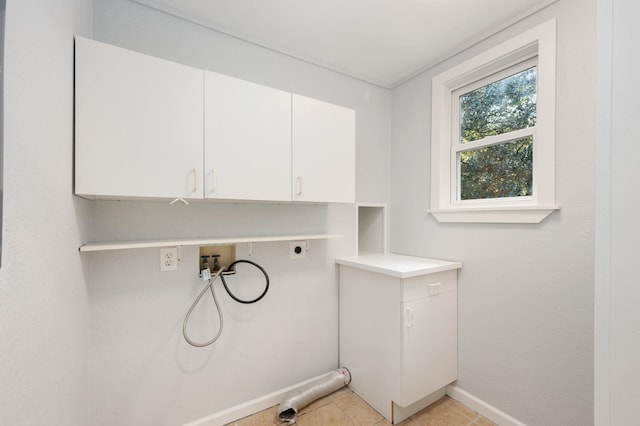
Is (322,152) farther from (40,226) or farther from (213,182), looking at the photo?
(40,226)

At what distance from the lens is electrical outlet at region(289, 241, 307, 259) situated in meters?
1.98

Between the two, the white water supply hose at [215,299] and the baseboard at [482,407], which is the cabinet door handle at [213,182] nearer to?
the white water supply hose at [215,299]

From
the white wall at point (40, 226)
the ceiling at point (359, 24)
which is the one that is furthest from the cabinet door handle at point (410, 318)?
the ceiling at point (359, 24)

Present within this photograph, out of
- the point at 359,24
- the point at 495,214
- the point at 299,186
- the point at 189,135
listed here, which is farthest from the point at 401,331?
the point at 359,24

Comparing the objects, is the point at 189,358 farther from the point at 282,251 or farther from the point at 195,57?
the point at 195,57

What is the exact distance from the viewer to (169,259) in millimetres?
1565

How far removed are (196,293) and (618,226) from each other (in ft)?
5.95

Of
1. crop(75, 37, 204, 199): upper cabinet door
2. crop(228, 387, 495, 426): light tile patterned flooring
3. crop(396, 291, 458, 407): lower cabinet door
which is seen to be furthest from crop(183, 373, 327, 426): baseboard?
crop(75, 37, 204, 199): upper cabinet door

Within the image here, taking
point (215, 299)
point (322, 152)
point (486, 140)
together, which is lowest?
point (215, 299)

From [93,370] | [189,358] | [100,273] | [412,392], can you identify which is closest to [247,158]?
[100,273]

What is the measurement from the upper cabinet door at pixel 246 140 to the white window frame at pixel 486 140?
1186 millimetres

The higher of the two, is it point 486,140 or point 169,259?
point 486,140

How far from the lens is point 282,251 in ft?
6.38

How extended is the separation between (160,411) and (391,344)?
1402 millimetres
